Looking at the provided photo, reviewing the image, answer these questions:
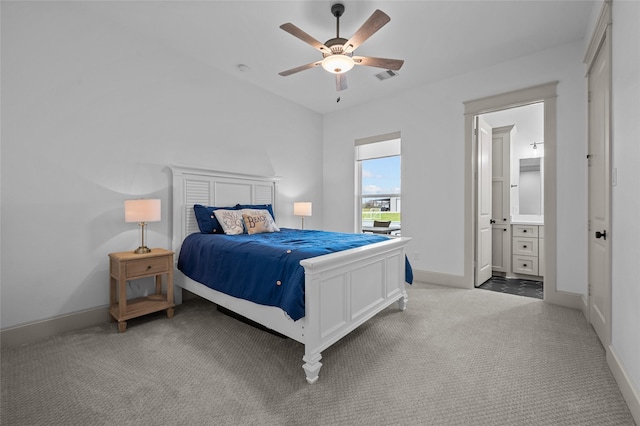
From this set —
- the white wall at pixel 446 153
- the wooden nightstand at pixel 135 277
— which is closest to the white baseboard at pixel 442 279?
the white wall at pixel 446 153

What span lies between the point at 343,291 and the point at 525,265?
3772 mm

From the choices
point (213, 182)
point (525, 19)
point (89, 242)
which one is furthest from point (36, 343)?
point (525, 19)

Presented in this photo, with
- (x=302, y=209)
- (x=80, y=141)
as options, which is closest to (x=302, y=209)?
(x=302, y=209)

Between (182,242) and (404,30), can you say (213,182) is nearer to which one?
(182,242)

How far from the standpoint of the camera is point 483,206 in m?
4.02

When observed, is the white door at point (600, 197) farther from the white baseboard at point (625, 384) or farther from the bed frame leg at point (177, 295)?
the bed frame leg at point (177, 295)

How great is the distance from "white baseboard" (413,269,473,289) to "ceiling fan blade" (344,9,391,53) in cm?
312

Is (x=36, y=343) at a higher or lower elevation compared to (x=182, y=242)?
lower

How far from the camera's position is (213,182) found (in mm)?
3605

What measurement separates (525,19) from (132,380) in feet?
14.4

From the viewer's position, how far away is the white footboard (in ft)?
5.90

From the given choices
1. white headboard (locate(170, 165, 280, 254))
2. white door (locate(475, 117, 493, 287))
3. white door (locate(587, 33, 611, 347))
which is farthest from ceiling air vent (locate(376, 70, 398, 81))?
white headboard (locate(170, 165, 280, 254))

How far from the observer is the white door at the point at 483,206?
387 cm

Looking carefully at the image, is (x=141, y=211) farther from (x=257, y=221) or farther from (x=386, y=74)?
(x=386, y=74)
